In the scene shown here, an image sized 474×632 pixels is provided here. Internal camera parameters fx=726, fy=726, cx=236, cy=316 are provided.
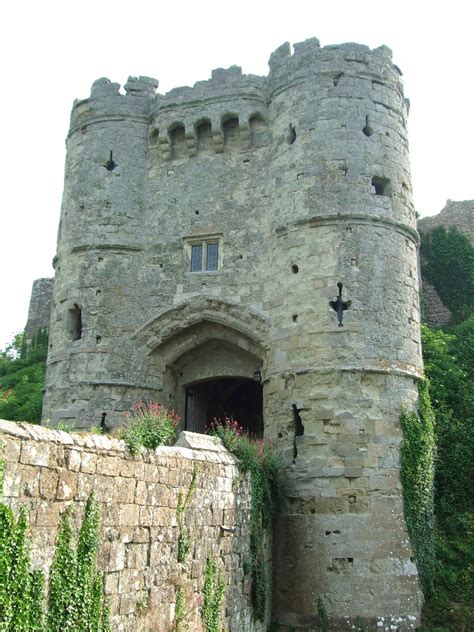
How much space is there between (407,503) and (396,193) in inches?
259

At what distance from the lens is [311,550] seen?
44.0 ft

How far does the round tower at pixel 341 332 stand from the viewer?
43.4 ft

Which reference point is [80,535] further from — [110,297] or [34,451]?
[110,297]

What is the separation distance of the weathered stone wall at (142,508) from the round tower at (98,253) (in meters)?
5.98

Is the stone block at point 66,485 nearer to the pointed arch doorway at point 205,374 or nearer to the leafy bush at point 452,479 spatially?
the leafy bush at point 452,479

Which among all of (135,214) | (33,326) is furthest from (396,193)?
(33,326)

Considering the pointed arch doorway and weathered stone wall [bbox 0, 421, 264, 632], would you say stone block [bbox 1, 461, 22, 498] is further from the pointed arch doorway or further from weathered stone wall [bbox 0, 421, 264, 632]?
the pointed arch doorway

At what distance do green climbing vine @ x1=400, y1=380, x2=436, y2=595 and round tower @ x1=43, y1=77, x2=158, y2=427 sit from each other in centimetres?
621

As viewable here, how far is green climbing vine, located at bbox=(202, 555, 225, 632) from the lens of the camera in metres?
9.96

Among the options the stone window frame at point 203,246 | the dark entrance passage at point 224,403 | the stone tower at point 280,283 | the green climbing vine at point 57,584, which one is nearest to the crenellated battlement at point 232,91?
the stone tower at point 280,283

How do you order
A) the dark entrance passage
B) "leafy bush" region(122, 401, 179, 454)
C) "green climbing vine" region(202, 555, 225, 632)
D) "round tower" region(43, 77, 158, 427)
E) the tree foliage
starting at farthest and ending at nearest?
the tree foliage → the dark entrance passage → "round tower" region(43, 77, 158, 427) → "green climbing vine" region(202, 555, 225, 632) → "leafy bush" region(122, 401, 179, 454)

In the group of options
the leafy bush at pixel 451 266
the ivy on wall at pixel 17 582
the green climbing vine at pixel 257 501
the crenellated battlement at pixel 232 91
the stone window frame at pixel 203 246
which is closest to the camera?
the ivy on wall at pixel 17 582

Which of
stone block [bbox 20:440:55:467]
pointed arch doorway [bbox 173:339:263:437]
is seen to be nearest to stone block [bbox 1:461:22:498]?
stone block [bbox 20:440:55:467]

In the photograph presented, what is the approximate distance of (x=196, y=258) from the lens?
17.2 meters
